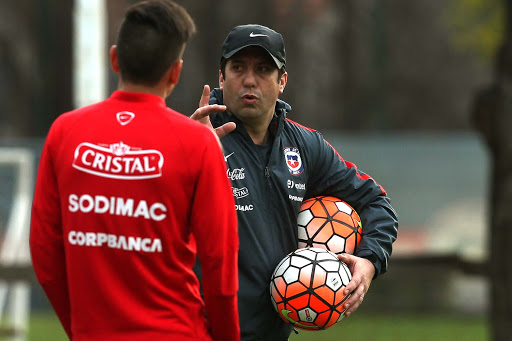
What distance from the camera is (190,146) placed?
3.88m

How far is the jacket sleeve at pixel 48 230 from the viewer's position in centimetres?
399

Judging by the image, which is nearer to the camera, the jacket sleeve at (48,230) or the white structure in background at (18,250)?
the jacket sleeve at (48,230)

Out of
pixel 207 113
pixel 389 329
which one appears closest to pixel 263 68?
pixel 207 113

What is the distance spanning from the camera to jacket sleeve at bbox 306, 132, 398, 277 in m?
5.39

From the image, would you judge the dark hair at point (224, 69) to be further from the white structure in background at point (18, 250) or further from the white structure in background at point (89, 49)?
the white structure in background at point (89, 49)

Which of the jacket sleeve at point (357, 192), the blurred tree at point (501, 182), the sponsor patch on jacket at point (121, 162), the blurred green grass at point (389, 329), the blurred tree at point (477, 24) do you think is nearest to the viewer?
the sponsor patch on jacket at point (121, 162)

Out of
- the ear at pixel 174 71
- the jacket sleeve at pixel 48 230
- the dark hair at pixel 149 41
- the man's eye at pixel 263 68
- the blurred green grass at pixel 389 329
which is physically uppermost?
the dark hair at pixel 149 41

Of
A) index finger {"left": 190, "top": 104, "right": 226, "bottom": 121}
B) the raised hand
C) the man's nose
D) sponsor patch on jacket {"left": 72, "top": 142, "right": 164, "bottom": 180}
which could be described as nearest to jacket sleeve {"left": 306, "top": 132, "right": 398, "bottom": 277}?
the man's nose

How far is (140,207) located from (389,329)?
11301mm

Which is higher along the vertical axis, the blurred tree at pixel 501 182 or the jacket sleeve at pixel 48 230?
the jacket sleeve at pixel 48 230

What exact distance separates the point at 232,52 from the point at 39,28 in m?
24.5

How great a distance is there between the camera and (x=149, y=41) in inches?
155

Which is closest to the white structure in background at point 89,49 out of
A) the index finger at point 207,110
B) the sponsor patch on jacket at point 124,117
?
the index finger at point 207,110

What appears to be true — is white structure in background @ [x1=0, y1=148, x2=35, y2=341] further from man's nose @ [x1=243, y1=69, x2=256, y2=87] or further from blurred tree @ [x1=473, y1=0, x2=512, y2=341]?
man's nose @ [x1=243, y1=69, x2=256, y2=87]
